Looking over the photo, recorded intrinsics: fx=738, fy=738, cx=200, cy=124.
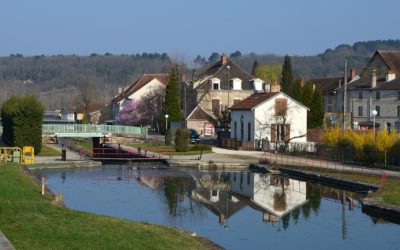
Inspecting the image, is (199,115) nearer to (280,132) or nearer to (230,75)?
(230,75)

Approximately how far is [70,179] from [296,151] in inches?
792

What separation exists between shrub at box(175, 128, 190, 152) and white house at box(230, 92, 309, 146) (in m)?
5.47

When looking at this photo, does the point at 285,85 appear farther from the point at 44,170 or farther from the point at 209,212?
the point at 209,212

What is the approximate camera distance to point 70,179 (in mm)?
43125

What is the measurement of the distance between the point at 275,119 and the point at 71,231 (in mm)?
42475

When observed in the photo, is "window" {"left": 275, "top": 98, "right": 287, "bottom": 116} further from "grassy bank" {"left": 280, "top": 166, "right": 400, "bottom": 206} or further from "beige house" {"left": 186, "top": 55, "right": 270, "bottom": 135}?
"beige house" {"left": 186, "top": 55, "right": 270, "bottom": 135}

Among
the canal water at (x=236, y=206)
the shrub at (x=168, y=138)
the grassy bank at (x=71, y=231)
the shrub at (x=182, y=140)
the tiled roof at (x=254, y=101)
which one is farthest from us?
the shrub at (x=168, y=138)

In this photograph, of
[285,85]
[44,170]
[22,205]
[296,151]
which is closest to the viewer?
[22,205]

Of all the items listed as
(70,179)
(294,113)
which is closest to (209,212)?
(70,179)

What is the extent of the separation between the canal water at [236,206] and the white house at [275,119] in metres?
13.5

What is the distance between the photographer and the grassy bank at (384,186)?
29897mm

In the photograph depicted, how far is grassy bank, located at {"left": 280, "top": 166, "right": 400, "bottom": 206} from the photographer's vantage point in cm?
2990

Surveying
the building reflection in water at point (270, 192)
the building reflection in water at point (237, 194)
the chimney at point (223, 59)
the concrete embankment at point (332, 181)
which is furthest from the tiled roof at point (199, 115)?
the concrete embankment at point (332, 181)

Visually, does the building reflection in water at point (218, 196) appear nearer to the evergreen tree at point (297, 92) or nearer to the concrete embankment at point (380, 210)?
the concrete embankment at point (380, 210)
